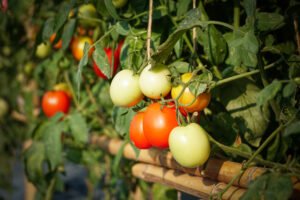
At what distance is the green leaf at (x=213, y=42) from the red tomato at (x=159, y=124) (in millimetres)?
134

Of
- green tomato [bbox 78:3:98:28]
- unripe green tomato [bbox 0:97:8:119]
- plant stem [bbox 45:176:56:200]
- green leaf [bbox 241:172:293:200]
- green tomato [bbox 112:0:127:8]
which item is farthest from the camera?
unripe green tomato [bbox 0:97:8:119]

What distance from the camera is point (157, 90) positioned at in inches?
14.5

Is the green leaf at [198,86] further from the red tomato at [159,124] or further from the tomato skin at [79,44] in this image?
the tomato skin at [79,44]

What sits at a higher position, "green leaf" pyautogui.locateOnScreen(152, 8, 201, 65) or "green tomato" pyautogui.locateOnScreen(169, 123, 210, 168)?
"green leaf" pyautogui.locateOnScreen(152, 8, 201, 65)

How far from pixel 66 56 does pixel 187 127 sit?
563mm

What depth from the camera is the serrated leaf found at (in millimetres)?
698

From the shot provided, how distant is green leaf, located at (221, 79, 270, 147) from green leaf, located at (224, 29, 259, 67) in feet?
0.17

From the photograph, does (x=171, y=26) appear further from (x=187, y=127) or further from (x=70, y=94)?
(x=70, y=94)

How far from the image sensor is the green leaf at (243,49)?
351mm

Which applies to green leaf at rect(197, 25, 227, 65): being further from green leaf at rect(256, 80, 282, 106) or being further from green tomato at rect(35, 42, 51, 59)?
green tomato at rect(35, 42, 51, 59)

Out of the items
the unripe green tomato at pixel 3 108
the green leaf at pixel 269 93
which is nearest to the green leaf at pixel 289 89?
the green leaf at pixel 269 93

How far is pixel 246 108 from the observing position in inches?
17.8

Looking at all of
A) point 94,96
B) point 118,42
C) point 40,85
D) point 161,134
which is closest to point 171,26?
point 118,42

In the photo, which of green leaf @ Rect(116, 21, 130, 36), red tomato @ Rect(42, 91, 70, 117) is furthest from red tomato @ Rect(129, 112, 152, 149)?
red tomato @ Rect(42, 91, 70, 117)
